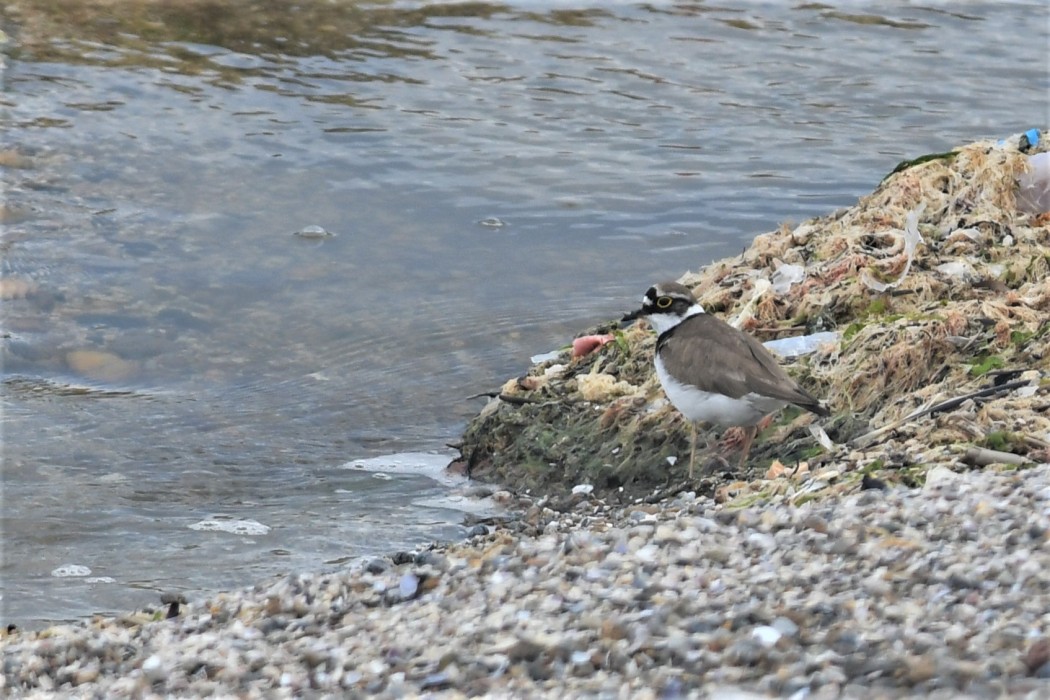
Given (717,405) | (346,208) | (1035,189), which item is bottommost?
(346,208)

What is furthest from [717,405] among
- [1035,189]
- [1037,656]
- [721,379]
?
[1035,189]

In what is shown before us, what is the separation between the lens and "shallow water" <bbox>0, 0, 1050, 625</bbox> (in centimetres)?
875

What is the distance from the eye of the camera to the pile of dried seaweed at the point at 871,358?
21.3ft

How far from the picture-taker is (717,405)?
7.17 m

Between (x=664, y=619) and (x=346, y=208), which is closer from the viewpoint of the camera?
(x=664, y=619)

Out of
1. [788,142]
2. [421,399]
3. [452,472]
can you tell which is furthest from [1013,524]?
[788,142]

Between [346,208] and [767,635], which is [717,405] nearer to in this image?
[767,635]

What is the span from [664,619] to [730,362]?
108 inches

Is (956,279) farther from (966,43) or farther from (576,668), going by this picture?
(966,43)

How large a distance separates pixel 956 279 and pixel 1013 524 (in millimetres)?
3633

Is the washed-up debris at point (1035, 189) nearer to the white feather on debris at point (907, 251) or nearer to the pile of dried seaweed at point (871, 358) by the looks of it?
the pile of dried seaweed at point (871, 358)

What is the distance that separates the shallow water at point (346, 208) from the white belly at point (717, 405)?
1.57 metres

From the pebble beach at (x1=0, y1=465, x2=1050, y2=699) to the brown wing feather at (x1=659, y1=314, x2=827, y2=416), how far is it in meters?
0.97

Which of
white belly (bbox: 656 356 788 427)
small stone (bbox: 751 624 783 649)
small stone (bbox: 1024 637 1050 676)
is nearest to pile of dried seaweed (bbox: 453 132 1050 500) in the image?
white belly (bbox: 656 356 788 427)
